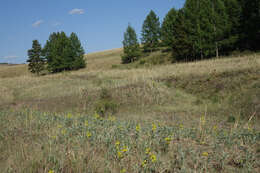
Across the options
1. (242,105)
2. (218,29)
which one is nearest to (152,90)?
(242,105)

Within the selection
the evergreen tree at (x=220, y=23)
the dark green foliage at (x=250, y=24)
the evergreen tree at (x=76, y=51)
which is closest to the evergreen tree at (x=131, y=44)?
the evergreen tree at (x=76, y=51)

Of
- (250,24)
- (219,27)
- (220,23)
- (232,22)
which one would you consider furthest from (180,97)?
(232,22)

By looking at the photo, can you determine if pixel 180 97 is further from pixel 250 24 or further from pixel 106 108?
pixel 250 24

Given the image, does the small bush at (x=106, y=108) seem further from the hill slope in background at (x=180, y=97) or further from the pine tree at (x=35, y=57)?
the pine tree at (x=35, y=57)

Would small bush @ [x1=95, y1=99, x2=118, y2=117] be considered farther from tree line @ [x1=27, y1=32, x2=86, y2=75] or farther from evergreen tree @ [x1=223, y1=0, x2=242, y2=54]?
tree line @ [x1=27, y1=32, x2=86, y2=75]

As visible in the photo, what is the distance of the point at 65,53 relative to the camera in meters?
44.9

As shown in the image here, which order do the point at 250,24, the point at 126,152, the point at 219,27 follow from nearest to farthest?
the point at 126,152 < the point at 250,24 < the point at 219,27

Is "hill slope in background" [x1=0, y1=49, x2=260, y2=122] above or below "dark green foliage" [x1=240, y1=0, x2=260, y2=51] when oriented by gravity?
below

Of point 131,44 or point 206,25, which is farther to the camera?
point 131,44

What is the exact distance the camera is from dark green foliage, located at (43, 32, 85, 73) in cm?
4509

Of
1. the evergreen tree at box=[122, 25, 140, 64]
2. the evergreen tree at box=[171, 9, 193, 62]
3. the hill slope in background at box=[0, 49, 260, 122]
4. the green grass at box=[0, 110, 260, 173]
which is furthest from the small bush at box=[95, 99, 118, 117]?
the evergreen tree at box=[122, 25, 140, 64]

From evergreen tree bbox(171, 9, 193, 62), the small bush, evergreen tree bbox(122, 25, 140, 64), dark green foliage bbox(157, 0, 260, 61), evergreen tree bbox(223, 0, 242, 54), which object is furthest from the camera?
evergreen tree bbox(122, 25, 140, 64)

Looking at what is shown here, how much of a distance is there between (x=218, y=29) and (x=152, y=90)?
60.3 ft

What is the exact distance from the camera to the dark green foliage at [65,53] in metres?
45.1
